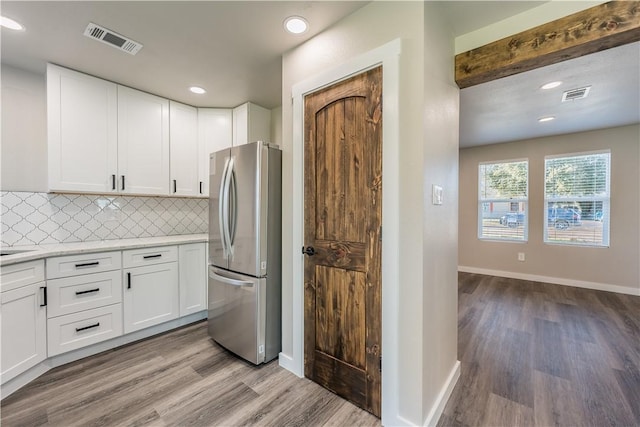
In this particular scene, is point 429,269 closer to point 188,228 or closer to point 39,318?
point 39,318

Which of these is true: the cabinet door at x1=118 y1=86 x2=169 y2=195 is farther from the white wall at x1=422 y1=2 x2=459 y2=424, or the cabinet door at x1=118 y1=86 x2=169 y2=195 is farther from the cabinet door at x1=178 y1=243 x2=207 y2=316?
the white wall at x1=422 y1=2 x2=459 y2=424

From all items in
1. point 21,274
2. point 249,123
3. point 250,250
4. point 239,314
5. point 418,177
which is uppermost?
point 249,123

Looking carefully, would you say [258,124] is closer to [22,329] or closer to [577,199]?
[22,329]

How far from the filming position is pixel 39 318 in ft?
6.59

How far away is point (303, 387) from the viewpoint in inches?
74.6

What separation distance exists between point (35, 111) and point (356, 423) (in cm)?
372

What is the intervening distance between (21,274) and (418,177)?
2.73 metres

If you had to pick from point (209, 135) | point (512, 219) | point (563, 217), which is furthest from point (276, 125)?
point (563, 217)

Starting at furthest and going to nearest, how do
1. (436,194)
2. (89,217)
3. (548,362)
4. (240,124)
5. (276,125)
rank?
1. (276,125)
2. (240,124)
3. (89,217)
4. (548,362)
5. (436,194)

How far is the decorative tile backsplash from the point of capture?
2.37 meters

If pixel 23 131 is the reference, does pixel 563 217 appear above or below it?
below

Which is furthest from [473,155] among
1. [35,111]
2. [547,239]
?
[35,111]

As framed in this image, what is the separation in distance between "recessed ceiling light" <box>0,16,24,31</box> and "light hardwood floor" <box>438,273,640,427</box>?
12.5 feet

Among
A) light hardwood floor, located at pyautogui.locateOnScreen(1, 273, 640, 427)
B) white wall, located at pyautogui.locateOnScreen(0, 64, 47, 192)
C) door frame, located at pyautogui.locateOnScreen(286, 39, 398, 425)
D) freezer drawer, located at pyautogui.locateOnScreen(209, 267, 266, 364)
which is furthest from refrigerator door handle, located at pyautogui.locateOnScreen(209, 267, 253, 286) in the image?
white wall, located at pyautogui.locateOnScreen(0, 64, 47, 192)
